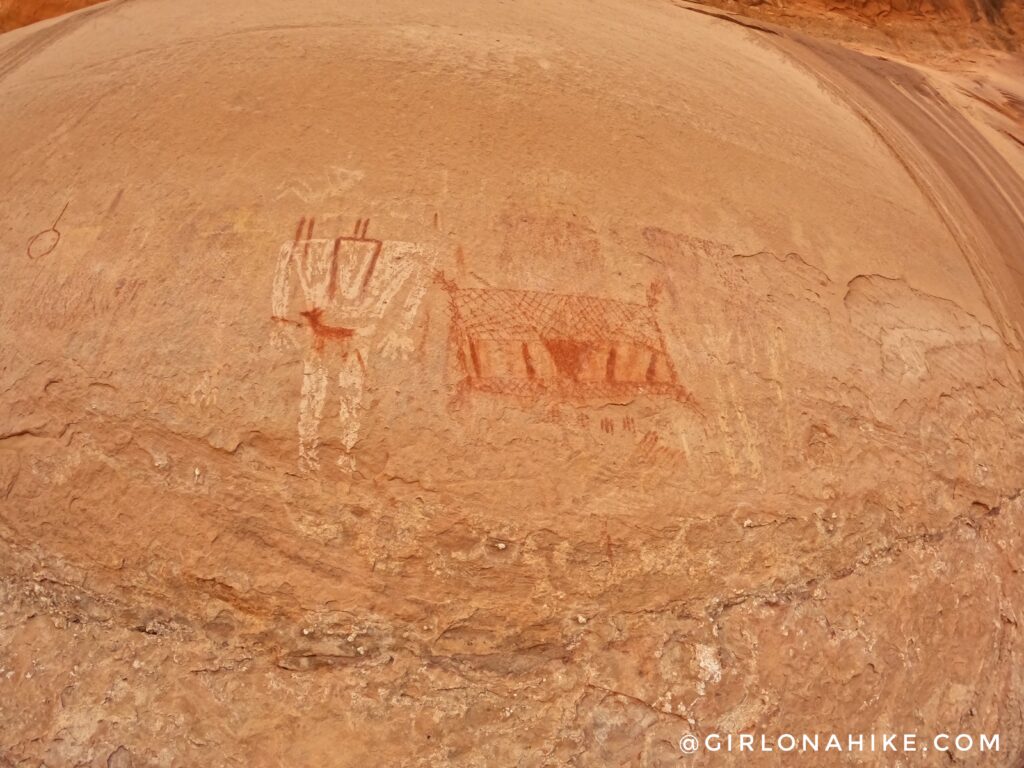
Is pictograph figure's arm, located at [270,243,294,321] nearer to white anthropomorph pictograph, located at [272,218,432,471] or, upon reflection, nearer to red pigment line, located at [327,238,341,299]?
white anthropomorph pictograph, located at [272,218,432,471]

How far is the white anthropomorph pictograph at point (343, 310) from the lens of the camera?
208 centimetres

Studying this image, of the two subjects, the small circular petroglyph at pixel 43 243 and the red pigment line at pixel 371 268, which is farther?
the small circular petroglyph at pixel 43 243

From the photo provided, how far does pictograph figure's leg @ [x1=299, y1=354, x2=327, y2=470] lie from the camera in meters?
2.05

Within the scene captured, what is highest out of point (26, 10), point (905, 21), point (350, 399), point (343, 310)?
point (343, 310)

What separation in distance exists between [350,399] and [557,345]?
586 mm

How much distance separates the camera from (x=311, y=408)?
2.08 meters

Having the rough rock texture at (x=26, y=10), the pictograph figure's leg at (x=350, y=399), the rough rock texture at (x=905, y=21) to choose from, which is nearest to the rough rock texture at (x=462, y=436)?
the pictograph figure's leg at (x=350, y=399)

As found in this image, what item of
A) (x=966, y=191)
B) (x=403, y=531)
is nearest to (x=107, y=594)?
(x=403, y=531)

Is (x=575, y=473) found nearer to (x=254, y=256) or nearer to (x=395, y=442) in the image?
(x=395, y=442)

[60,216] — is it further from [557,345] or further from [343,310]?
[557,345]

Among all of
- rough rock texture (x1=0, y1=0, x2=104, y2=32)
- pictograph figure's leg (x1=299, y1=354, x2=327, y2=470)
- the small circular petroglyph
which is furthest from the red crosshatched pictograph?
rough rock texture (x1=0, y1=0, x2=104, y2=32)

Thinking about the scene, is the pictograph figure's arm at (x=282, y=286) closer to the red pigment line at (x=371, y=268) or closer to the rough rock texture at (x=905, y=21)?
the red pigment line at (x=371, y=268)

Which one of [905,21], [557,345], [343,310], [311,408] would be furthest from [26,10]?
[905,21]

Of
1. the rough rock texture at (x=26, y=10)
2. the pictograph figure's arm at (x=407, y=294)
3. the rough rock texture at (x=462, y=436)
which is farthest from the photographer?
the rough rock texture at (x=26, y=10)
